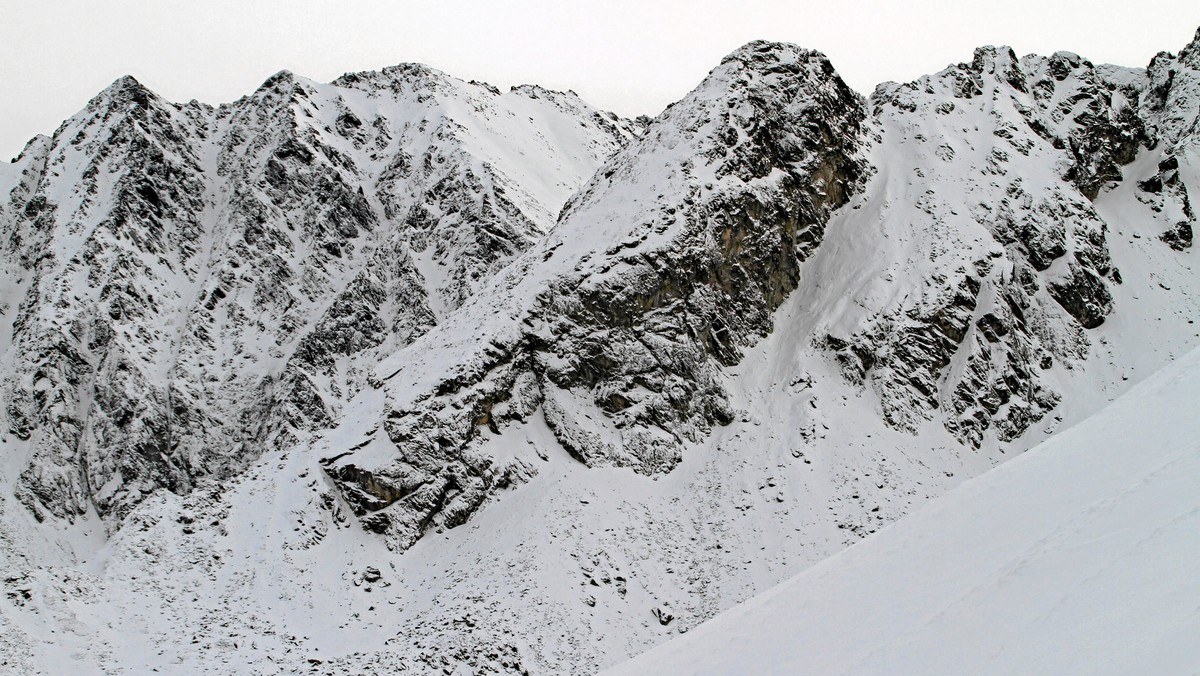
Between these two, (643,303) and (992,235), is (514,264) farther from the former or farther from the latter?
(992,235)

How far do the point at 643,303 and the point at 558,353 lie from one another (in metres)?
5.28

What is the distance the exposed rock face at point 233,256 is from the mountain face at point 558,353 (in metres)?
0.34

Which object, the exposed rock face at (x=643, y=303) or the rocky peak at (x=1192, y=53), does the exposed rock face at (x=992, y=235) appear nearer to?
the exposed rock face at (x=643, y=303)

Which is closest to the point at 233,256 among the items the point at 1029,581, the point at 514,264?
the point at 514,264

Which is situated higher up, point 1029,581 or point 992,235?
point 992,235

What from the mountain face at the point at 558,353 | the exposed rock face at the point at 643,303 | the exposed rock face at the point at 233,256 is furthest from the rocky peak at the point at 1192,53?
the exposed rock face at the point at 233,256

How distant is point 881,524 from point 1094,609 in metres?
29.2

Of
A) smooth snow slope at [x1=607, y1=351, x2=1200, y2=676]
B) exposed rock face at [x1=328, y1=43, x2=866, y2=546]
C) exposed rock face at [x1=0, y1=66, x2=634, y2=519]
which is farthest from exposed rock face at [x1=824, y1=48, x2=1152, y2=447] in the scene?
smooth snow slope at [x1=607, y1=351, x2=1200, y2=676]

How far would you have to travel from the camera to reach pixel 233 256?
233 ft

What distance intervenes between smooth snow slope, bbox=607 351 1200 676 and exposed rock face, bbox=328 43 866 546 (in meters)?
25.4

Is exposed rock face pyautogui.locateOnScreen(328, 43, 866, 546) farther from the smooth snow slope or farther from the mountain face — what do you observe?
the smooth snow slope

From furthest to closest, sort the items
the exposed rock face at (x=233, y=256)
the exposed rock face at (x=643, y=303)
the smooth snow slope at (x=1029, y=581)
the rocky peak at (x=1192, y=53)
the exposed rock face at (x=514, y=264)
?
the rocky peak at (x=1192, y=53) → the exposed rock face at (x=233, y=256) → the exposed rock face at (x=514, y=264) → the exposed rock face at (x=643, y=303) → the smooth snow slope at (x=1029, y=581)

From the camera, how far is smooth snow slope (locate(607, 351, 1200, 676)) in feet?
23.2

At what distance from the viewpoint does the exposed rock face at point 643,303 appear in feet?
126
